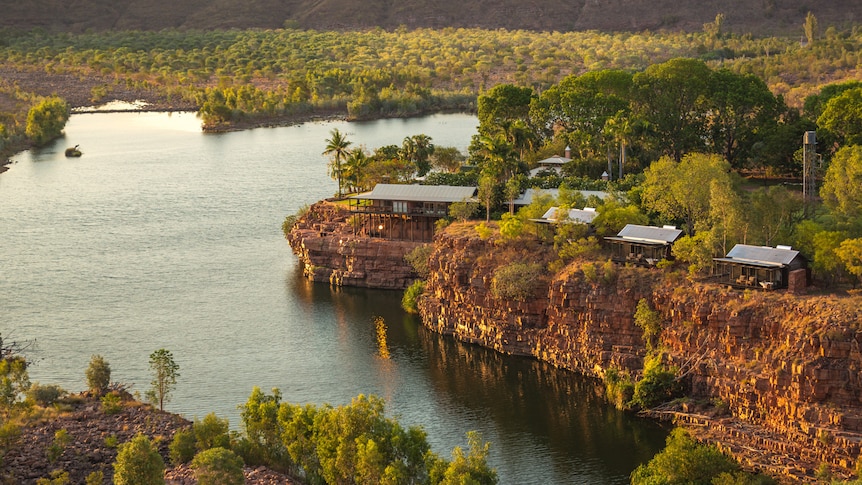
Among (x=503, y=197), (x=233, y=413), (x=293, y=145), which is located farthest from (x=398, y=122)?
(x=233, y=413)

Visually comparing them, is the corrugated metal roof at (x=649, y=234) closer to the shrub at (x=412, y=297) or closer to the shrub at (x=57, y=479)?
the shrub at (x=412, y=297)

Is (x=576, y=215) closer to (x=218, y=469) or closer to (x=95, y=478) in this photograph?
(x=218, y=469)

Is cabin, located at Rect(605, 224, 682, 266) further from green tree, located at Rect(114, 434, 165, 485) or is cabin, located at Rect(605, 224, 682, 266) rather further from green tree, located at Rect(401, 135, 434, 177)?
green tree, located at Rect(401, 135, 434, 177)

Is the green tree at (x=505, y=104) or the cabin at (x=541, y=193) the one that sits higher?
the green tree at (x=505, y=104)

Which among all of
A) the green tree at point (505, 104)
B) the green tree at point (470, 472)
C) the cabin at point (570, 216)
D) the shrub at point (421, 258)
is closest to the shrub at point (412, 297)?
the shrub at point (421, 258)

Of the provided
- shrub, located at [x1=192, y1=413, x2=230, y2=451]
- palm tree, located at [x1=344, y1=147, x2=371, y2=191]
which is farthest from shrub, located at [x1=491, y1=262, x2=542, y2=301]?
palm tree, located at [x1=344, y1=147, x2=371, y2=191]

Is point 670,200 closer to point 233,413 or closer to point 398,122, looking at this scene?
point 233,413

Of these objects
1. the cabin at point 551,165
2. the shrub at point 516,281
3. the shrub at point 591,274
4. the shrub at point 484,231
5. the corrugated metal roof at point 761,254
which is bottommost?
the shrub at point 516,281
